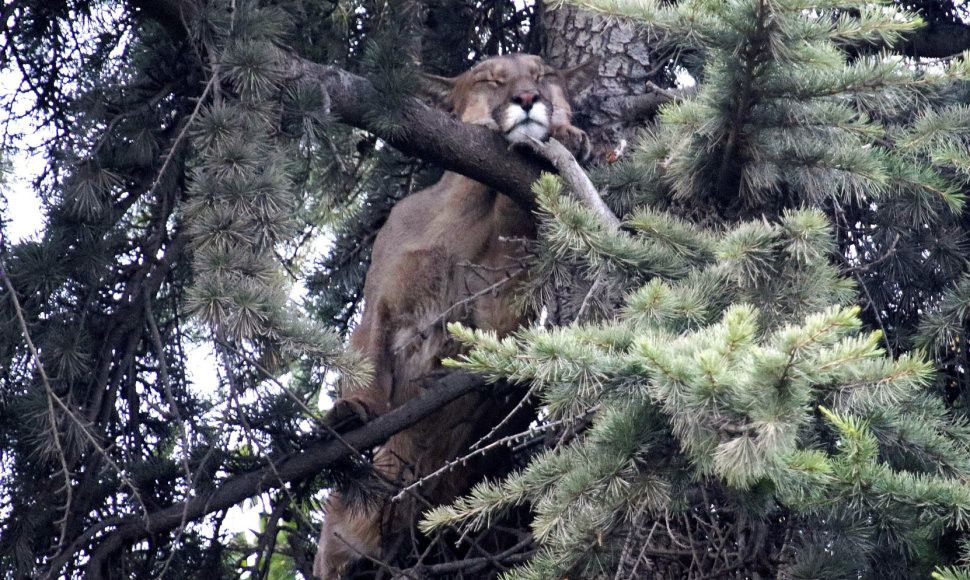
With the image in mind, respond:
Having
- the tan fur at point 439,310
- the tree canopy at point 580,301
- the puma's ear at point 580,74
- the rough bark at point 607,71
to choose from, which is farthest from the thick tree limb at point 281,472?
the puma's ear at point 580,74

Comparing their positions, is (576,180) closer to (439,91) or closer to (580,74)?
(580,74)

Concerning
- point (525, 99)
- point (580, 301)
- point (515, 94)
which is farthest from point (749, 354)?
point (515, 94)

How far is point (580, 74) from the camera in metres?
5.46

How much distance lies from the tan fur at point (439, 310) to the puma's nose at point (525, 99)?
10 cm

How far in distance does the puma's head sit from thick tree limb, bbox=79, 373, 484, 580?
122 centimetres

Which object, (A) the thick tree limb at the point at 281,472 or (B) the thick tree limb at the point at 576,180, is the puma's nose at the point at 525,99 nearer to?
(B) the thick tree limb at the point at 576,180

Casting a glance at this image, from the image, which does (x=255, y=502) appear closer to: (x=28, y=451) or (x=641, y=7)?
(x=28, y=451)

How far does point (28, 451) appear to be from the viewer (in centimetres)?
413

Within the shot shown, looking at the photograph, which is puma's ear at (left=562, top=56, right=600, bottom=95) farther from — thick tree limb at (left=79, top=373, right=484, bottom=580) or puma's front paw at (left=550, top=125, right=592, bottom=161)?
thick tree limb at (left=79, top=373, right=484, bottom=580)

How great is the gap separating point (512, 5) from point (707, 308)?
3785 millimetres

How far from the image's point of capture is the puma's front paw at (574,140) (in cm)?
486

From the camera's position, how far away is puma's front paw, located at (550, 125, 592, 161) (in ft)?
15.9

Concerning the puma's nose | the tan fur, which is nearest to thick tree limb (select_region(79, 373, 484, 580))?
the tan fur

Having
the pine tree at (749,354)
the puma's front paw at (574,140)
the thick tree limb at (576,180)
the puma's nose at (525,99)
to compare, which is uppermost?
the puma's nose at (525,99)
